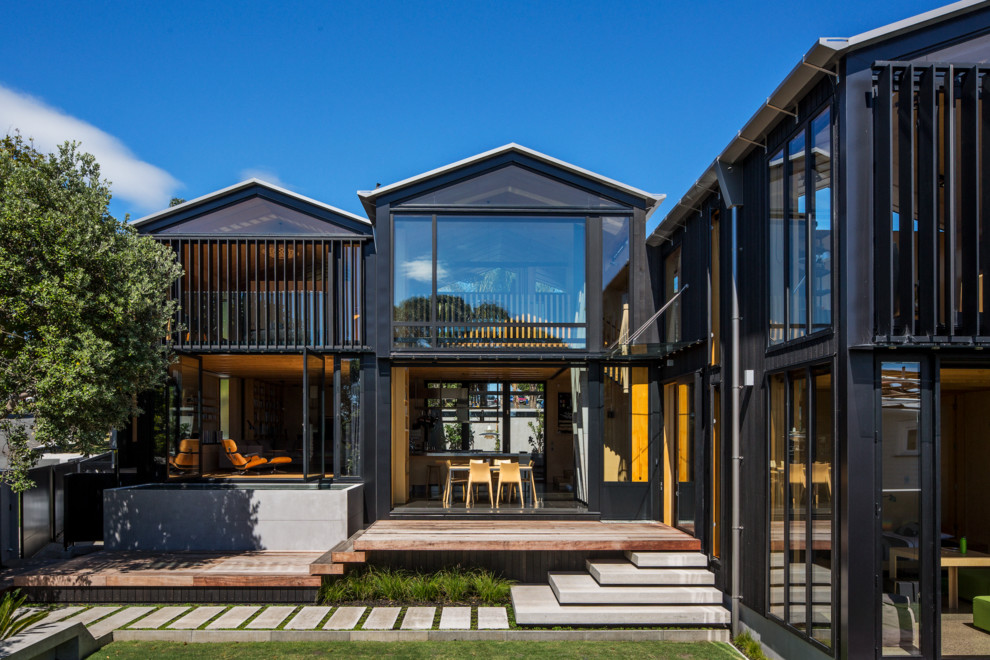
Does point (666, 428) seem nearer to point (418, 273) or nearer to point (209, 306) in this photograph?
point (418, 273)

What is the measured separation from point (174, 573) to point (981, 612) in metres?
8.31

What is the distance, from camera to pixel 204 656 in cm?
698

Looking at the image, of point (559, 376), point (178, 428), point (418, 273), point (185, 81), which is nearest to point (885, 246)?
A: point (418, 273)

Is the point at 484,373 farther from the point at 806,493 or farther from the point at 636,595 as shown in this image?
the point at 806,493

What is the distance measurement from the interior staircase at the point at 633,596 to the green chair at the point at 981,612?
2607mm

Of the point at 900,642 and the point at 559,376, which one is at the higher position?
the point at 559,376

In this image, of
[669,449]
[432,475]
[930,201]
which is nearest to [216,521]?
[432,475]

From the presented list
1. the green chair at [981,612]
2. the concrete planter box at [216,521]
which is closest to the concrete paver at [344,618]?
the concrete planter box at [216,521]

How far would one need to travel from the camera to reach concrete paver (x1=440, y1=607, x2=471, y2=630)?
7895mm

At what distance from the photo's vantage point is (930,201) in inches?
211

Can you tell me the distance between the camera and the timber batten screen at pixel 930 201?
208 inches

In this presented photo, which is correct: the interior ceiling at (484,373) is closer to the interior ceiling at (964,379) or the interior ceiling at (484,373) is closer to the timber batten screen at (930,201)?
the interior ceiling at (964,379)

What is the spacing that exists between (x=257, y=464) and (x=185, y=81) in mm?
7234

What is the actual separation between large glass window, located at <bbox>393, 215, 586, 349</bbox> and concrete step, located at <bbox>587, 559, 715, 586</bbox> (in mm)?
3307
